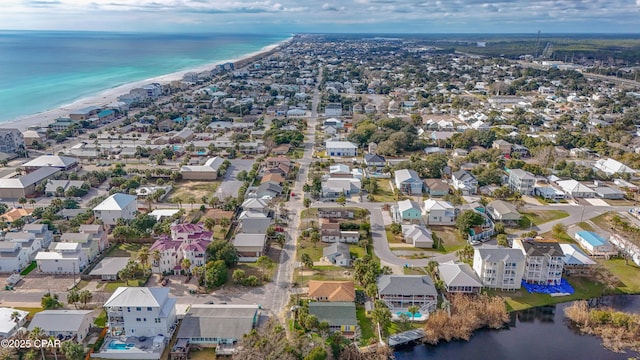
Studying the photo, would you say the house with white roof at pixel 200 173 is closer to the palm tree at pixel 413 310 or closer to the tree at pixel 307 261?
the tree at pixel 307 261

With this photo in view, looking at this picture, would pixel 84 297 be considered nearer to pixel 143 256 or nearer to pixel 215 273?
pixel 143 256

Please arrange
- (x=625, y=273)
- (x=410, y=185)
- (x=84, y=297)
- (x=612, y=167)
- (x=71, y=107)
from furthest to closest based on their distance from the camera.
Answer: (x=71, y=107), (x=612, y=167), (x=410, y=185), (x=625, y=273), (x=84, y=297)

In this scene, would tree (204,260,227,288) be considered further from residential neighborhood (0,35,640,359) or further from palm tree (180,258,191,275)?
palm tree (180,258,191,275)

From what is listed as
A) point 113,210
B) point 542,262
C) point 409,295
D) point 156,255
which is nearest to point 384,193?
point 542,262

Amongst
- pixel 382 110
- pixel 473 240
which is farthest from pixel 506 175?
pixel 382 110

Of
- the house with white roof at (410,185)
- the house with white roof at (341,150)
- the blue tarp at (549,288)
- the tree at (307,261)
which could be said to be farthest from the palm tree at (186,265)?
the house with white roof at (341,150)

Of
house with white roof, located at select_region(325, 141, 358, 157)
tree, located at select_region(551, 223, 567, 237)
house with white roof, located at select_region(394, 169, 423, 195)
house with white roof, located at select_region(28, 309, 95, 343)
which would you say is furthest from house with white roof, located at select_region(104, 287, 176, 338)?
house with white roof, located at select_region(325, 141, 358, 157)

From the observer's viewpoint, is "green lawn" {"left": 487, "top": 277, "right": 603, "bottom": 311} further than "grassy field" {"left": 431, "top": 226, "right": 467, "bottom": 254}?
No
